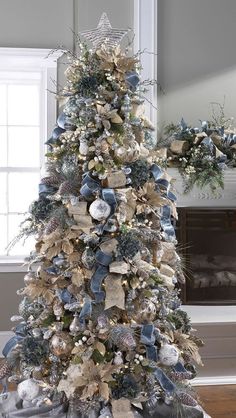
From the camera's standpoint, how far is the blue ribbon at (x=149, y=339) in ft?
9.93

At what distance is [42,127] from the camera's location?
5.45 metres

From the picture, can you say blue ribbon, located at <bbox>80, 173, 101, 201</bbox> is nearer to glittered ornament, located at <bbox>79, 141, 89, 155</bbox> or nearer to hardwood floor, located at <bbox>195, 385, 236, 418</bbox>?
glittered ornament, located at <bbox>79, 141, 89, 155</bbox>

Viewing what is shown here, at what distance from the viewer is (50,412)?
124 inches

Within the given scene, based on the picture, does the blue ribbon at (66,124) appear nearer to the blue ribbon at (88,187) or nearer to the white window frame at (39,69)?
the blue ribbon at (88,187)

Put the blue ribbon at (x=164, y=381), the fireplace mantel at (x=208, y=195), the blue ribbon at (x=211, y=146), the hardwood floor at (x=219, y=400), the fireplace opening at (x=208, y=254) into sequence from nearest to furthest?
the blue ribbon at (x=164, y=381) → the hardwood floor at (x=219, y=400) → the blue ribbon at (x=211, y=146) → the fireplace mantel at (x=208, y=195) → the fireplace opening at (x=208, y=254)

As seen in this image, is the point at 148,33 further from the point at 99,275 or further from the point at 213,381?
the point at 99,275

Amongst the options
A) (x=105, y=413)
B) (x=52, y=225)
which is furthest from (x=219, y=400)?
(x=52, y=225)

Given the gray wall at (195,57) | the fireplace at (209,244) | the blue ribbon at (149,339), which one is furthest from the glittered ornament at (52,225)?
the gray wall at (195,57)

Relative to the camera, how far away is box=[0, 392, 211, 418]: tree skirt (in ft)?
10.2

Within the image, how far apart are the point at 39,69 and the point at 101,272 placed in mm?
2776

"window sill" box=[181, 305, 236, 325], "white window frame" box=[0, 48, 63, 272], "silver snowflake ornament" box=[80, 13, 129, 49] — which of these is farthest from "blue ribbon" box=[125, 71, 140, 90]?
"window sill" box=[181, 305, 236, 325]

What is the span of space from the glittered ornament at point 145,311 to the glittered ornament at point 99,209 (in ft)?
1.39

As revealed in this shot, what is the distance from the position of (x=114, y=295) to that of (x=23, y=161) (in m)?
2.83

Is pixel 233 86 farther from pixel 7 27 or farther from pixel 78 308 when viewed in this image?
pixel 78 308
